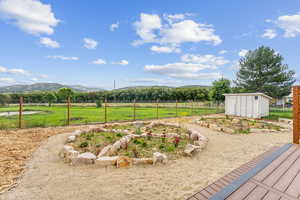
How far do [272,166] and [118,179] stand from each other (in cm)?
270

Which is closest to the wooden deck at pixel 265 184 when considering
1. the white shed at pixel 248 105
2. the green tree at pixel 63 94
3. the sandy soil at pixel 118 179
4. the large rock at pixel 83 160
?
the sandy soil at pixel 118 179

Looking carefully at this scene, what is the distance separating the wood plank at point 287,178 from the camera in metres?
1.78

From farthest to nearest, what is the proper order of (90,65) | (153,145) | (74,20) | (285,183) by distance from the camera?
(90,65), (74,20), (153,145), (285,183)

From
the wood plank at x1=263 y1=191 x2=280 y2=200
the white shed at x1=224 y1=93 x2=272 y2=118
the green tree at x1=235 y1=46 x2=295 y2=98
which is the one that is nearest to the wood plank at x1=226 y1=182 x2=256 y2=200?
the wood plank at x1=263 y1=191 x2=280 y2=200

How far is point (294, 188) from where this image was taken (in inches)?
69.2

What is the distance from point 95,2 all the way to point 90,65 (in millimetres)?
14970

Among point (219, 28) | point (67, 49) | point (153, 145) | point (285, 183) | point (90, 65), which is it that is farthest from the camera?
point (90, 65)

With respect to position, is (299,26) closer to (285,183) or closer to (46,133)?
(285,183)

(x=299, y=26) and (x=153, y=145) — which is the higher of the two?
(x=299, y=26)

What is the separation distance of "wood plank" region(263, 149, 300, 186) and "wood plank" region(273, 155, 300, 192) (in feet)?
0.13

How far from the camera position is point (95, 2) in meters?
A: 9.73

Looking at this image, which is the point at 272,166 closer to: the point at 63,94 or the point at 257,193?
the point at 257,193

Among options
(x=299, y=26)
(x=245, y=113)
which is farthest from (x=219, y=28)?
(x=245, y=113)

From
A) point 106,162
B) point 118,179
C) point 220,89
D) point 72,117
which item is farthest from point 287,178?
point 220,89
